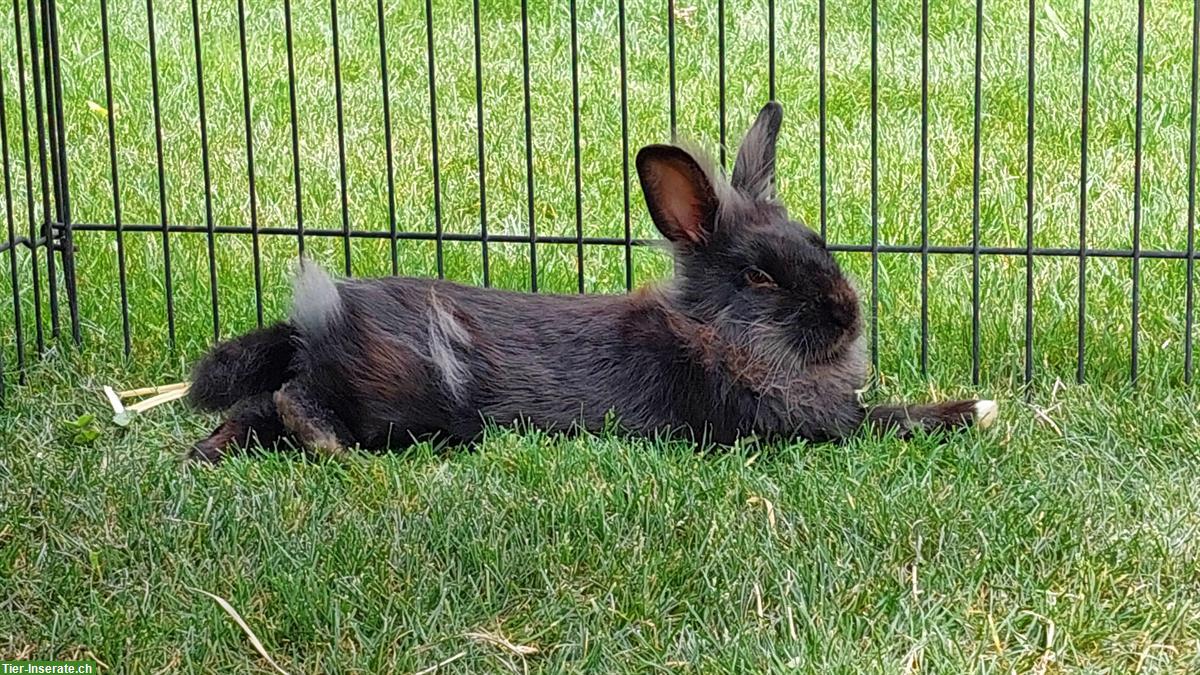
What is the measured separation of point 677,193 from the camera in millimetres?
3842

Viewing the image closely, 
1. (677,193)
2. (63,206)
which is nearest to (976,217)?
(677,193)

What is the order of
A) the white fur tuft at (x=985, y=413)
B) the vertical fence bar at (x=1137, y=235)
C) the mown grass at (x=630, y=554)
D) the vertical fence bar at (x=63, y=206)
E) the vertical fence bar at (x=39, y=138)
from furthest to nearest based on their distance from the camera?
the vertical fence bar at (x=63, y=206), the vertical fence bar at (x=39, y=138), the vertical fence bar at (x=1137, y=235), the white fur tuft at (x=985, y=413), the mown grass at (x=630, y=554)

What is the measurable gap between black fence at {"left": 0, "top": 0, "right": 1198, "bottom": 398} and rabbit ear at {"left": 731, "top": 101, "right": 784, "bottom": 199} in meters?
0.19

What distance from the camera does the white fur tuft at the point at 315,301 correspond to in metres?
3.94

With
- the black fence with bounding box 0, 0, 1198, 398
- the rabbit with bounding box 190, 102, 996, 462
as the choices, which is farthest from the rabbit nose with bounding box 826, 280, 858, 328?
the black fence with bounding box 0, 0, 1198, 398

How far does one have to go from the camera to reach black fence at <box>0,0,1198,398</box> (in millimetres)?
4309

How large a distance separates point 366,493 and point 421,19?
11.6ft

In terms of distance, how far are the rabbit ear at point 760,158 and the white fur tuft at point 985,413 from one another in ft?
2.21

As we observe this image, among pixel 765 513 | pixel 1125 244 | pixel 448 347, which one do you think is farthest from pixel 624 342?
pixel 1125 244

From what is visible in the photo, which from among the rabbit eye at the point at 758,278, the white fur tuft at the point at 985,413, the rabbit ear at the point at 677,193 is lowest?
the white fur tuft at the point at 985,413

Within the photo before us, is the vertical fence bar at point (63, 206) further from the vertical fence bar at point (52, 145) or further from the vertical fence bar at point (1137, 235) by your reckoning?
the vertical fence bar at point (1137, 235)

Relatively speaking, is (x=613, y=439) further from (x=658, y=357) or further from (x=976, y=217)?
(x=976, y=217)

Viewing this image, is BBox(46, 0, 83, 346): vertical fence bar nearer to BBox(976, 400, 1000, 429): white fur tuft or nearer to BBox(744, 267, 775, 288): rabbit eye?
BBox(744, 267, 775, 288): rabbit eye

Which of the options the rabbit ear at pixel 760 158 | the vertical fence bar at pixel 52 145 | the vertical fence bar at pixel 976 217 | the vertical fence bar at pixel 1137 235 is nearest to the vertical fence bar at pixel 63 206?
the vertical fence bar at pixel 52 145
